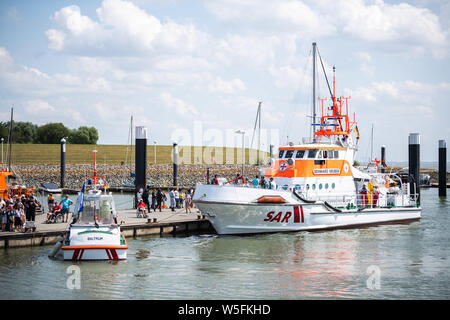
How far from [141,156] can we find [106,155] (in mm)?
62658

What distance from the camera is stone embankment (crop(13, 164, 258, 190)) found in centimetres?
6169

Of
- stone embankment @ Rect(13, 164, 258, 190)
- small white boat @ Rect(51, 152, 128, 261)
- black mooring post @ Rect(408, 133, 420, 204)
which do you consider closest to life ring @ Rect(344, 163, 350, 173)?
small white boat @ Rect(51, 152, 128, 261)

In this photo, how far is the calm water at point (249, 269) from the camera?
15430 mm

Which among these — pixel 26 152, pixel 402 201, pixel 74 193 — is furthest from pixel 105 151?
pixel 402 201

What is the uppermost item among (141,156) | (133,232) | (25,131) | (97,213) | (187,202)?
(25,131)

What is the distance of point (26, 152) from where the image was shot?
88312 millimetres

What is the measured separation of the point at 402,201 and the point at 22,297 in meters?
22.5

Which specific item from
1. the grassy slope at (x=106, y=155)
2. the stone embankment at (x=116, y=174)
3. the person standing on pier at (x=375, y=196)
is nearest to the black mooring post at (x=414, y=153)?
the person standing on pier at (x=375, y=196)

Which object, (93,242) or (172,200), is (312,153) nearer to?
(172,200)

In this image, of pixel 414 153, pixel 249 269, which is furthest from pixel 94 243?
pixel 414 153

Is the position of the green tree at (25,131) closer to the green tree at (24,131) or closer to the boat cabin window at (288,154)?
the green tree at (24,131)

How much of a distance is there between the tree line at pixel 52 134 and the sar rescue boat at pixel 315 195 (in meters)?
88.6

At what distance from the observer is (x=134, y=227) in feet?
78.9

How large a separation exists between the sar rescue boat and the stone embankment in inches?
1336
